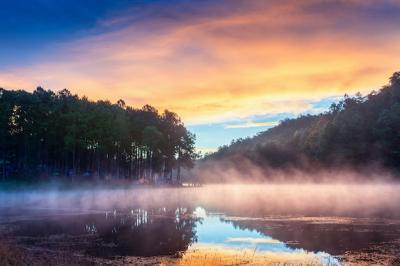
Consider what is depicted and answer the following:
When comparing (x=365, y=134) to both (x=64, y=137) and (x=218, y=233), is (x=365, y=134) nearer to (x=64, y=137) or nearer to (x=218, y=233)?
(x=64, y=137)

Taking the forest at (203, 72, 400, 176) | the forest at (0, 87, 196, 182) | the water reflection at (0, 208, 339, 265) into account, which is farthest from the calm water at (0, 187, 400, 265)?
the forest at (203, 72, 400, 176)

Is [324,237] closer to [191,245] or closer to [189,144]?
[191,245]

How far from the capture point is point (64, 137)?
3994 inches

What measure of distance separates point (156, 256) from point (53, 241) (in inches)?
345

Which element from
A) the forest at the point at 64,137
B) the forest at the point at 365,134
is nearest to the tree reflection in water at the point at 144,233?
the forest at the point at 64,137

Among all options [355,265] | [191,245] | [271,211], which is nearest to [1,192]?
[271,211]

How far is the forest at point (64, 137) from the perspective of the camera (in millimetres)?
102625

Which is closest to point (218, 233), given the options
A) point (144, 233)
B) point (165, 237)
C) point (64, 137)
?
point (165, 237)

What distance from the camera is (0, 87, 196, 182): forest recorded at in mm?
102625

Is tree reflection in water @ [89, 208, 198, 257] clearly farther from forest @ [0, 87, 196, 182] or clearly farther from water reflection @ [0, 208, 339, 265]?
forest @ [0, 87, 196, 182]

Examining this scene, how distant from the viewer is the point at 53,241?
1215 inches

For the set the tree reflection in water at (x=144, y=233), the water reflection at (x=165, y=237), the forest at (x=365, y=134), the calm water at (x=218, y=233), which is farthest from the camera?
the forest at (x=365, y=134)

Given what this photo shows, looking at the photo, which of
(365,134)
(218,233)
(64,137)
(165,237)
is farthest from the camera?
(365,134)

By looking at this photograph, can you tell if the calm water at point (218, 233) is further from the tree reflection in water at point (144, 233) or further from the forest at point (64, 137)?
the forest at point (64, 137)
